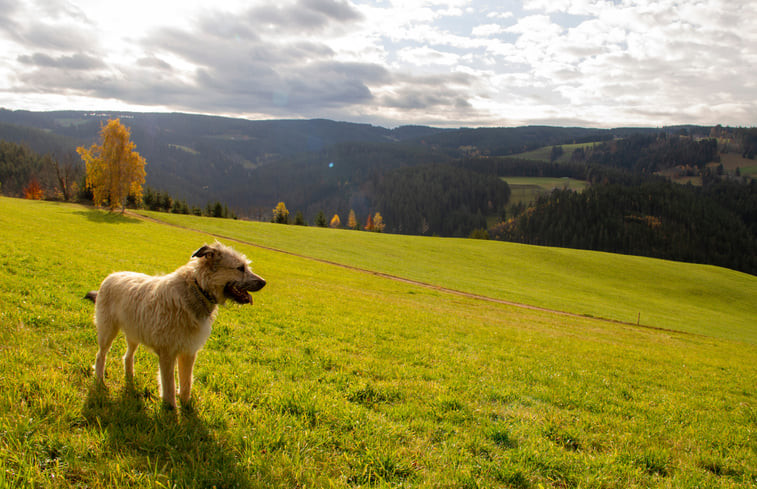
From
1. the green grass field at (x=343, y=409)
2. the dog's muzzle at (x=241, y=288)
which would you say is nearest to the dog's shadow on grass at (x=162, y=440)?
the green grass field at (x=343, y=409)

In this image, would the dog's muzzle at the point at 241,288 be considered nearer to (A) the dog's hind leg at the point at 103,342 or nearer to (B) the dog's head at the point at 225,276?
(B) the dog's head at the point at 225,276

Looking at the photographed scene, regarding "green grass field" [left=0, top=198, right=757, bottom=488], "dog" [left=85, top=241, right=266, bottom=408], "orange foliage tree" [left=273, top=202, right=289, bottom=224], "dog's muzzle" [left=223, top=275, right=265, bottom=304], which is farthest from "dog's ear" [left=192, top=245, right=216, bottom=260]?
"orange foliage tree" [left=273, top=202, right=289, bottom=224]

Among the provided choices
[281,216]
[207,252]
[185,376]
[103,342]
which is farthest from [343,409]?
[281,216]

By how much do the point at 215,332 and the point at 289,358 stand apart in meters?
2.32

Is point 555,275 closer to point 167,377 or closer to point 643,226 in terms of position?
point 167,377

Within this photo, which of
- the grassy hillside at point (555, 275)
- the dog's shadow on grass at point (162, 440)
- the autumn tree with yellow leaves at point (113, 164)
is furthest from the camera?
the autumn tree with yellow leaves at point (113, 164)

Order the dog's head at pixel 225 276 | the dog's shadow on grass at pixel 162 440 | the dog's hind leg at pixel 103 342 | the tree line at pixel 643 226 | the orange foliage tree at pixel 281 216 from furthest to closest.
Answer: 1. the tree line at pixel 643 226
2. the orange foliage tree at pixel 281 216
3. the dog's hind leg at pixel 103 342
4. the dog's head at pixel 225 276
5. the dog's shadow on grass at pixel 162 440

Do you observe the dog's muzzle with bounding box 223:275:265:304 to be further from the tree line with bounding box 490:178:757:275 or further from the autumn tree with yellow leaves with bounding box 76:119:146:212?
the tree line with bounding box 490:178:757:275

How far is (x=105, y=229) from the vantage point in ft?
108

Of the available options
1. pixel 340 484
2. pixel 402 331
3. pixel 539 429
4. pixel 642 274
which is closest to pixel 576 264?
pixel 642 274

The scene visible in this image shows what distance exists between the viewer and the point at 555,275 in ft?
161

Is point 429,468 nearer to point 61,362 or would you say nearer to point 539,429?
point 539,429

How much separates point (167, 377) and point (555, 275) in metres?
53.0

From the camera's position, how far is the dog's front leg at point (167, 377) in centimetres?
463
